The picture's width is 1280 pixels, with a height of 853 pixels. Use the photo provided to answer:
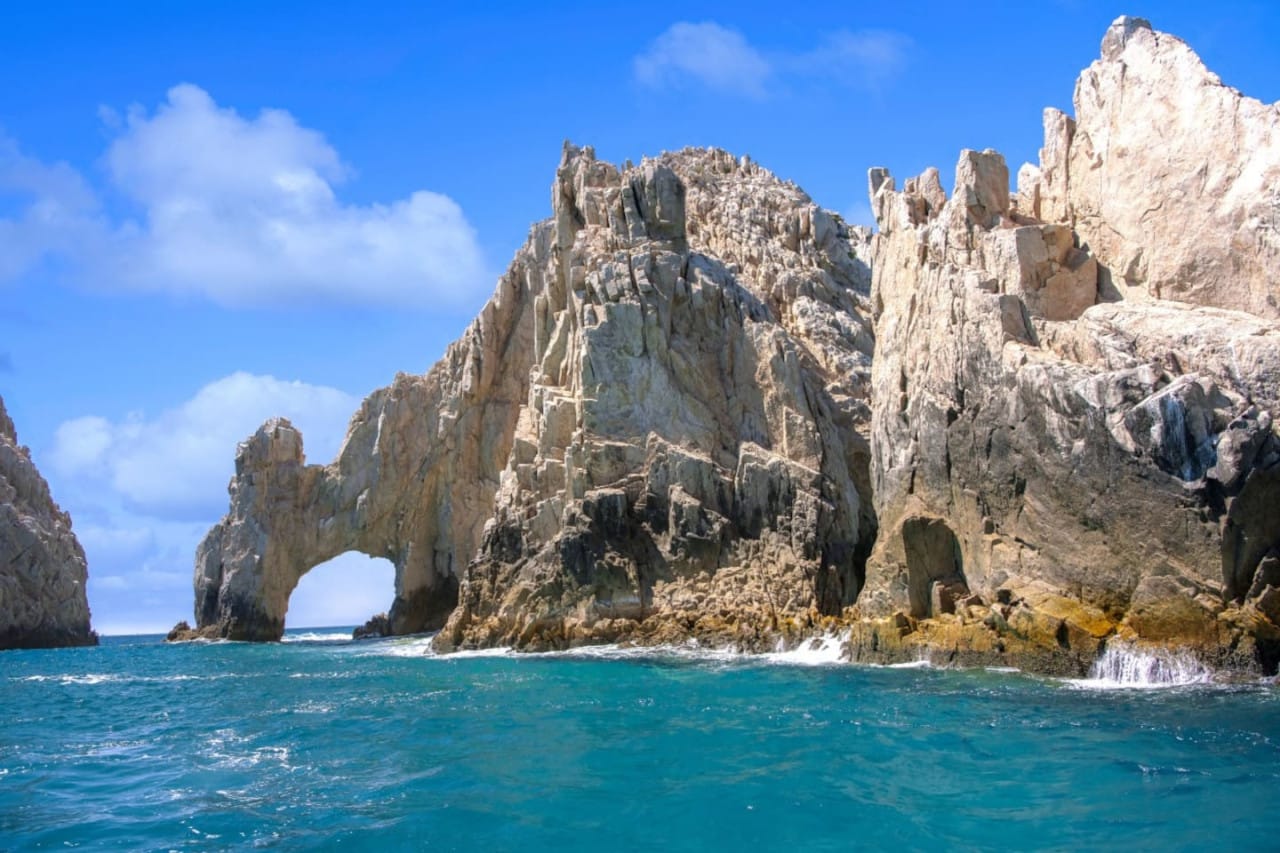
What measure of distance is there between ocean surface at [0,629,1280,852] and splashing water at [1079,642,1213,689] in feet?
0.24

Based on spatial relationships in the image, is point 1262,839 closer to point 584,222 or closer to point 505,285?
point 584,222

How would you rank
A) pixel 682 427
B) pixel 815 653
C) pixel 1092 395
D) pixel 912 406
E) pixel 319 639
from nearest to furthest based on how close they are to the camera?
1. pixel 1092 395
2. pixel 912 406
3. pixel 815 653
4. pixel 682 427
5. pixel 319 639

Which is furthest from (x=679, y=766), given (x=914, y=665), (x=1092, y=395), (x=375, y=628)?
(x=375, y=628)

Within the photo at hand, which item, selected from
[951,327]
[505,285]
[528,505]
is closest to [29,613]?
[505,285]

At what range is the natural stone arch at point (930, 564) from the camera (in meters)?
32.3

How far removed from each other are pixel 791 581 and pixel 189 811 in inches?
1092

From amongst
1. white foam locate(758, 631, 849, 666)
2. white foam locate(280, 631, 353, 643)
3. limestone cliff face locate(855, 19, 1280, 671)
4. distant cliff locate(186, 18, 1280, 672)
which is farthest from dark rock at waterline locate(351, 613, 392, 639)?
limestone cliff face locate(855, 19, 1280, 671)

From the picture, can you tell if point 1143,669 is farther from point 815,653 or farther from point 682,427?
point 682,427

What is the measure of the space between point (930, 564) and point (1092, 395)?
312 inches

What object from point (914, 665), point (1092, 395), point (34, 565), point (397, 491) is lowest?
point (914, 665)

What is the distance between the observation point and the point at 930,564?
3297cm

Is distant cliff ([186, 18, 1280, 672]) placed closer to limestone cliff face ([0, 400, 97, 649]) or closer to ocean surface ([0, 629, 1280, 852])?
ocean surface ([0, 629, 1280, 852])

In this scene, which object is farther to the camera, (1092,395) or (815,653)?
(815,653)

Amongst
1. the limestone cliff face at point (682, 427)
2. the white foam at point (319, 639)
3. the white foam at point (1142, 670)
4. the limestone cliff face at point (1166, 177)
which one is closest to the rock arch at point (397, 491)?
the white foam at point (319, 639)
